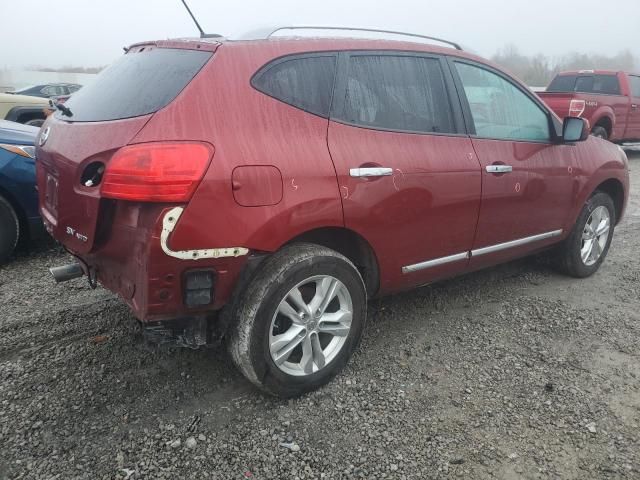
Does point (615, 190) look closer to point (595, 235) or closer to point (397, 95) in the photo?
point (595, 235)

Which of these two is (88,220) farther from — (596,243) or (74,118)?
(596,243)

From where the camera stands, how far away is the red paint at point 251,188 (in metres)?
2.21

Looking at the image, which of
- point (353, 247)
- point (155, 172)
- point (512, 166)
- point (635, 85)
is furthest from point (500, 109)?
point (635, 85)

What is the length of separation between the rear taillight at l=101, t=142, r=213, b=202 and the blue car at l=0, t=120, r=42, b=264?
259cm

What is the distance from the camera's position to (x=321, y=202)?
250cm

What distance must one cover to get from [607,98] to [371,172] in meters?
10.2

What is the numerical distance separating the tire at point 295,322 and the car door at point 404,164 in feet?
0.87

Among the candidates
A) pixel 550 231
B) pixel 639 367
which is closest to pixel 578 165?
pixel 550 231

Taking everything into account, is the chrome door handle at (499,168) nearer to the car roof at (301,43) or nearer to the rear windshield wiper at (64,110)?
the car roof at (301,43)

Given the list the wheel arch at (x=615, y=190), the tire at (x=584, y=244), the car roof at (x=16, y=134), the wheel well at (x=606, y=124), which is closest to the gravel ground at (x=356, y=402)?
the tire at (x=584, y=244)

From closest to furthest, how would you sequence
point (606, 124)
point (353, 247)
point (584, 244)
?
point (353, 247), point (584, 244), point (606, 124)

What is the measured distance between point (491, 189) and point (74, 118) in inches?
93.7

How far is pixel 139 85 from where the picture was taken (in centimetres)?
248

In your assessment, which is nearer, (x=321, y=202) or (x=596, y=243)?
(x=321, y=202)
